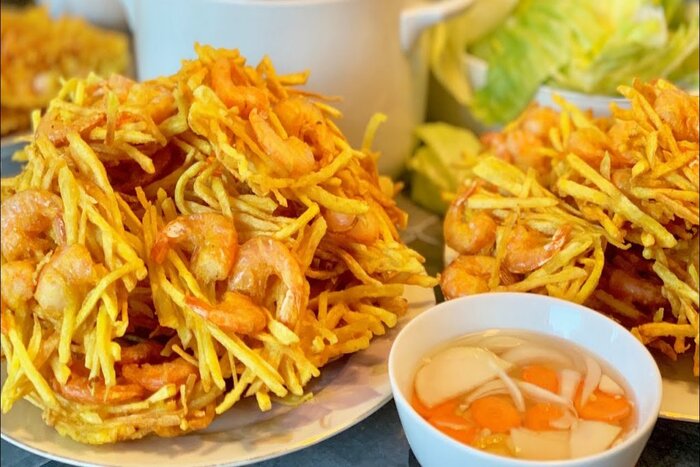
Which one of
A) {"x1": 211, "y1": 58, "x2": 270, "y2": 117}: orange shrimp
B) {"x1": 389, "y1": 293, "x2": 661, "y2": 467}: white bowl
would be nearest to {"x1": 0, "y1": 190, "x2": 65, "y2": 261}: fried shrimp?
{"x1": 211, "y1": 58, "x2": 270, "y2": 117}: orange shrimp

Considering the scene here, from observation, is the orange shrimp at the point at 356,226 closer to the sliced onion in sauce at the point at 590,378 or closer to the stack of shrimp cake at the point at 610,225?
the stack of shrimp cake at the point at 610,225

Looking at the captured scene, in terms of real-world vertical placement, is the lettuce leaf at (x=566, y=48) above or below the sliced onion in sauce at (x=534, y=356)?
above

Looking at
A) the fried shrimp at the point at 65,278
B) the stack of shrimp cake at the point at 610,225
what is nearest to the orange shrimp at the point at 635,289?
the stack of shrimp cake at the point at 610,225

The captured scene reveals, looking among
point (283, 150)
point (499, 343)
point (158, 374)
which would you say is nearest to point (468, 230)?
point (499, 343)

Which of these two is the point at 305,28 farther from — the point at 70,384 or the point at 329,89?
the point at 70,384

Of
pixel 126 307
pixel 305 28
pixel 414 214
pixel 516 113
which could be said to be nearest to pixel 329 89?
pixel 305 28

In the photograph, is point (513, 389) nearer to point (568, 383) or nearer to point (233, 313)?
point (568, 383)
